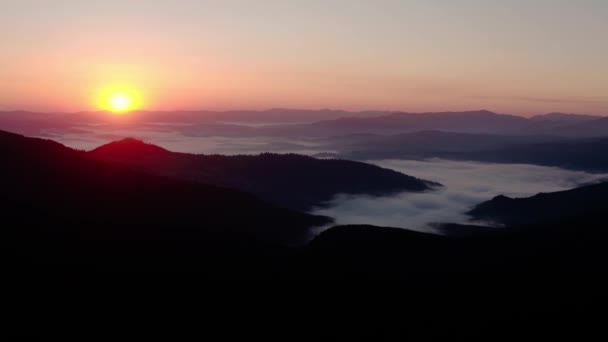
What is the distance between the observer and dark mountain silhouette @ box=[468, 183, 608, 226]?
148m

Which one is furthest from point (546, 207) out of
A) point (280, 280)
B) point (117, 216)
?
point (117, 216)

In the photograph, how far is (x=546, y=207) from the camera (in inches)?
6491

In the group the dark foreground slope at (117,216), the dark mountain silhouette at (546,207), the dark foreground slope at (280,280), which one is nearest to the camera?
the dark foreground slope at (280,280)

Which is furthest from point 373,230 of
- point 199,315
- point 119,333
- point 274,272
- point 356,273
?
point 119,333

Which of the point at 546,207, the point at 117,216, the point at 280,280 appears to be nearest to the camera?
the point at 280,280

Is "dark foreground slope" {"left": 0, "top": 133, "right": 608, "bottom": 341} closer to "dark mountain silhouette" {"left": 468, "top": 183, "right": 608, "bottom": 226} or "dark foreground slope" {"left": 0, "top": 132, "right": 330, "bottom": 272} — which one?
"dark foreground slope" {"left": 0, "top": 132, "right": 330, "bottom": 272}

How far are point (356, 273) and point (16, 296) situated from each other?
3847 centimetres

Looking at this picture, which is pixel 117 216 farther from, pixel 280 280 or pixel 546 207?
pixel 546 207

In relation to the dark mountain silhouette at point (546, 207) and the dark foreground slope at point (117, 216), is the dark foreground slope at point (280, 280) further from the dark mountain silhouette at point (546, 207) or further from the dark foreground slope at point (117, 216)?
the dark mountain silhouette at point (546, 207)

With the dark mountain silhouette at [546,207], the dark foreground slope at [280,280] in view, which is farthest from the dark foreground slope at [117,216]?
the dark mountain silhouette at [546,207]

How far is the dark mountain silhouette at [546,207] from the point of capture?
148m

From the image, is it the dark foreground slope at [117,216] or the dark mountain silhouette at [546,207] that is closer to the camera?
the dark foreground slope at [117,216]

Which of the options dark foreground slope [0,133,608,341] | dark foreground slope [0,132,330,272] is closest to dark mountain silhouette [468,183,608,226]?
dark foreground slope [0,132,330,272]

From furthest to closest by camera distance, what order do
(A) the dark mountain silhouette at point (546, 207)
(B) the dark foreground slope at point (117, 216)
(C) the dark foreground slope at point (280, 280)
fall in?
(A) the dark mountain silhouette at point (546, 207)
(B) the dark foreground slope at point (117, 216)
(C) the dark foreground slope at point (280, 280)
